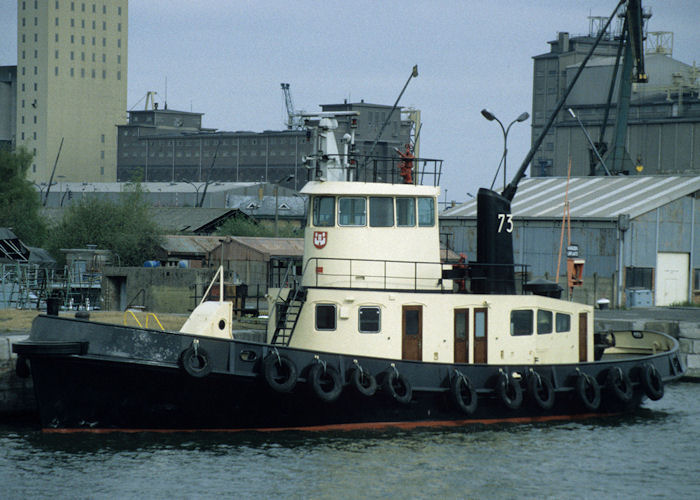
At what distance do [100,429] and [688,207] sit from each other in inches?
939

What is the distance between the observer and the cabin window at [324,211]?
1739cm

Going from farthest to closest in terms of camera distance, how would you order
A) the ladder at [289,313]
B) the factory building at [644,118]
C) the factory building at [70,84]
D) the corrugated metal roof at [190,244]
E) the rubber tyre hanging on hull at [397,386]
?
the factory building at [70,84]
the factory building at [644,118]
the corrugated metal roof at [190,244]
the ladder at [289,313]
the rubber tyre hanging on hull at [397,386]

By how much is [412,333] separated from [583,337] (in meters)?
4.09

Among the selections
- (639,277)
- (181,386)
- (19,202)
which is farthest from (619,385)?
(19,202)

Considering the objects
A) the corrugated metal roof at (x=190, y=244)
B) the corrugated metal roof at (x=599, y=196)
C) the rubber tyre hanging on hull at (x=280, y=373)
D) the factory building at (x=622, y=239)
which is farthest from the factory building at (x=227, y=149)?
the rubber tyre hanging on hull at (x=280, y=373)

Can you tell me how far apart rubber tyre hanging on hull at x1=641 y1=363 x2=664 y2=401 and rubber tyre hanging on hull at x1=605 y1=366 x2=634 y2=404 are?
0.31m

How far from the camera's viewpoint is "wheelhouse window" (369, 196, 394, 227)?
685 inches

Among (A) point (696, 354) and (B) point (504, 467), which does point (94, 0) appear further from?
(B) point (504, 467)

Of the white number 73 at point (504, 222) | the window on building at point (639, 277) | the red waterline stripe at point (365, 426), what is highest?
the white number 73 at point (504, 222)

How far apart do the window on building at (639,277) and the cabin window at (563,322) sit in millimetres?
13566

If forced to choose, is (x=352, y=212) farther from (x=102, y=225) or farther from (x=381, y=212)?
(x=102, y=225)

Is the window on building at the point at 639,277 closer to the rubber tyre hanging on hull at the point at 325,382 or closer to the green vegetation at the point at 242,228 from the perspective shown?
the rubber tyre hanging on hull at the point at 325,382

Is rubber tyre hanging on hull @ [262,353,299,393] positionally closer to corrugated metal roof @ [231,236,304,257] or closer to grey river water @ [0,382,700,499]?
grey river water @ [0,382,700,499]

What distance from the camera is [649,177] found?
121ft
